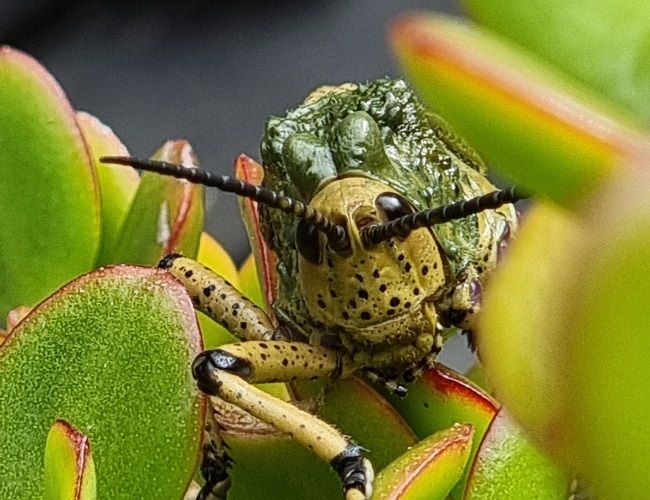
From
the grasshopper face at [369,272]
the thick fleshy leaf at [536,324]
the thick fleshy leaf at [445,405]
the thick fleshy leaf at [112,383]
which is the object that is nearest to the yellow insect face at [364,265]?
the grasshopper face at [369,272]

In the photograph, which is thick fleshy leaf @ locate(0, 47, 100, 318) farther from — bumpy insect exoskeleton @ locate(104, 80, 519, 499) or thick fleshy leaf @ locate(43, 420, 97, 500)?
thick fleshy leaf @ locate(43, 420, 97, 500)

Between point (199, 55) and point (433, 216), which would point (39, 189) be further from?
point (199, 55)

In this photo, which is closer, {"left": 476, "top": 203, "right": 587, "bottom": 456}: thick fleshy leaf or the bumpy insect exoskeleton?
{"left": 476, "top": 203, "right": 587, "bottom": 456}: thick fleshy leaf

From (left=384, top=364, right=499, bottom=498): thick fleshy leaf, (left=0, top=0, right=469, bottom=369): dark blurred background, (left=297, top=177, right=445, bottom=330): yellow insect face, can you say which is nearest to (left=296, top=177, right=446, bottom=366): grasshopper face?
(left=297, top=177, right=445, bottom=330): yellow insect face

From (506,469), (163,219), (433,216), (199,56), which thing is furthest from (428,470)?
(199,56)

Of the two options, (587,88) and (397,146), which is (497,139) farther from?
(397,146)

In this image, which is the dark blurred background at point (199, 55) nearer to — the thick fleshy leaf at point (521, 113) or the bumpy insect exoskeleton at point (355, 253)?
the bumpy insect exoskeleton at point (355, 253)
